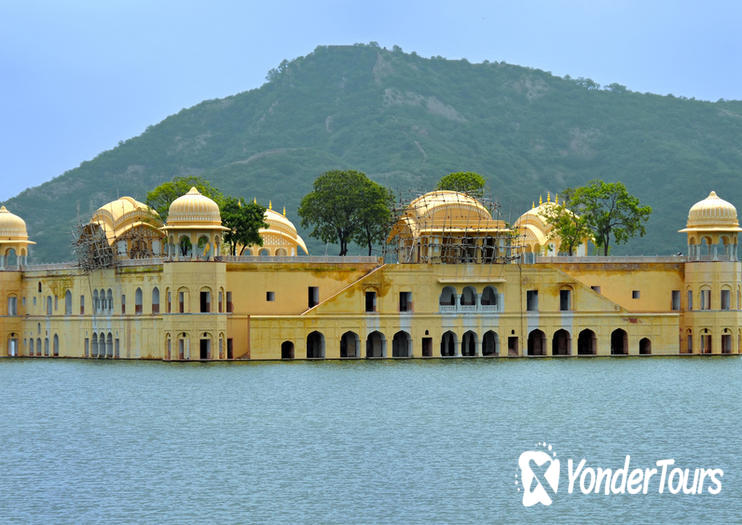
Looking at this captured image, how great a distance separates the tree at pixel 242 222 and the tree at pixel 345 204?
372 centimetres

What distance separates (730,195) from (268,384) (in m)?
97.8

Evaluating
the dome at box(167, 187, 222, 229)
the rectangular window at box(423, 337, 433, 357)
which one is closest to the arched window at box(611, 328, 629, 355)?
the rectangular window at box(423, 337, 433, 357)

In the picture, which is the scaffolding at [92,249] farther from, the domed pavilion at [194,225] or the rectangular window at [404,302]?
the rectangular window at [404,302]

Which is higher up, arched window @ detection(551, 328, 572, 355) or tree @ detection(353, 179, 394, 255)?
tree @ detection(353, 179, 394, 255)

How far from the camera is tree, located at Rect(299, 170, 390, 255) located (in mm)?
88062

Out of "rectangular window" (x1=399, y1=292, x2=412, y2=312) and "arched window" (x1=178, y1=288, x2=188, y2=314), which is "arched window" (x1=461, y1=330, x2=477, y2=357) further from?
"arched window" (x1=178, y1=288, x2=188, y2=314)

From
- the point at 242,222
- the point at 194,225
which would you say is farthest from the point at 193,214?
the point at 242,222

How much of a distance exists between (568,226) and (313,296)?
65.6 feet

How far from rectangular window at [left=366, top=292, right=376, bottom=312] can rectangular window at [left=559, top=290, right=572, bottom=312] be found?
10.2 metres

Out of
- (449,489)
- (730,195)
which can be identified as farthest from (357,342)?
(730,195)

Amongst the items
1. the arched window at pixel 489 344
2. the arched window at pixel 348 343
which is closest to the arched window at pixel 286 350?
the arched window at pixel 348 343

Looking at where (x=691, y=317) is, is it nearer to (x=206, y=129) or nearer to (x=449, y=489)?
(x=449, y=489)

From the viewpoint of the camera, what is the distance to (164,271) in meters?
71.8

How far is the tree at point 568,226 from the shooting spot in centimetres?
8781
